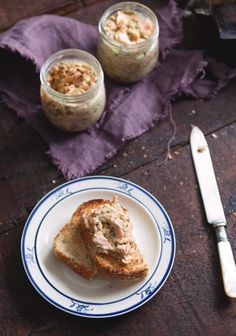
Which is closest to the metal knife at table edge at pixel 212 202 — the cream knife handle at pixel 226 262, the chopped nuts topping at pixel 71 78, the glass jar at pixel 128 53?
the cream knife handle at pixel 226 262

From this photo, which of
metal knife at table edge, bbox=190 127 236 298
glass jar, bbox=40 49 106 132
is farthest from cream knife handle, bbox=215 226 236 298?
glass jar, bbox=40 49 106 132

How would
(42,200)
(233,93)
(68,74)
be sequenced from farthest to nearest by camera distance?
1. (233,93)
2. (68,74)
3. (42,200)

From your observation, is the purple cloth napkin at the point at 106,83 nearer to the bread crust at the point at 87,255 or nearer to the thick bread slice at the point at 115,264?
the bread crust at the point at 87,255

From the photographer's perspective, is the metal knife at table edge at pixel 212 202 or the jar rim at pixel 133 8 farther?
the jar rim at pixel 133 8

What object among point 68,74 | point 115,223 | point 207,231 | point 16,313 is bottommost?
point 16,313

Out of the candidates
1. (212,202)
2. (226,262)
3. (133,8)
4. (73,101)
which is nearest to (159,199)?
(212,202)

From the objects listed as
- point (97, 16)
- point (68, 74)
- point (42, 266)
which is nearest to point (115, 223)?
point (42, 266)

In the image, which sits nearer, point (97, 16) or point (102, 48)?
point (102, 48)

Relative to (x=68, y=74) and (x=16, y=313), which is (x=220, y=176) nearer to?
(x=68, y=74)
